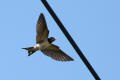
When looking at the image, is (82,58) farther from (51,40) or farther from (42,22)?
(42,22)

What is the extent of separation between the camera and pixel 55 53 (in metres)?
3.00

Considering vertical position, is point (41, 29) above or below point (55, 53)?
above

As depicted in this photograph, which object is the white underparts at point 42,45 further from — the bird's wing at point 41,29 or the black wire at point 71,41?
the black wire at point 71,41

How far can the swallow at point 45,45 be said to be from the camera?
2.78 metres

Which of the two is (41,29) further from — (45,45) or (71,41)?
(71,41)

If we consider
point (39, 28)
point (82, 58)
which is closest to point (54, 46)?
point (39, 28)

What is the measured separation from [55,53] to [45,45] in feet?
0.80

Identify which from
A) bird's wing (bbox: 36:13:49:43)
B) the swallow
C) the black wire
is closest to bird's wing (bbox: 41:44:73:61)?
the swallow

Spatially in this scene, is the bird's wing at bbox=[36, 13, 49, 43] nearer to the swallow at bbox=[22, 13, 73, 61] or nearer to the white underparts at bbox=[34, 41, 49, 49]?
the swallow at bbox=[22, 13, 73, 61]

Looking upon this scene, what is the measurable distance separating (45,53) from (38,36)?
0.67 ft

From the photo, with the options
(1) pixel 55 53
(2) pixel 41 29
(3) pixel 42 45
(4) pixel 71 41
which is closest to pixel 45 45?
(3) pixel 42 45

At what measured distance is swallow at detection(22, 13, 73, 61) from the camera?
2.78 meters

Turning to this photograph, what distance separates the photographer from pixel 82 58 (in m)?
1.46

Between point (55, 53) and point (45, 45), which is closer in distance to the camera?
point (45, 45)
